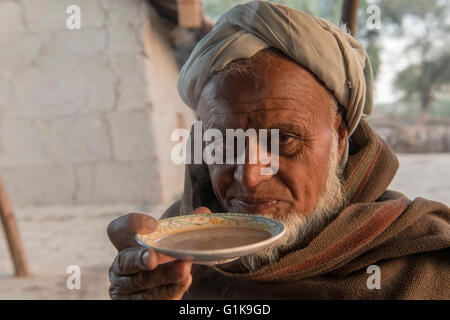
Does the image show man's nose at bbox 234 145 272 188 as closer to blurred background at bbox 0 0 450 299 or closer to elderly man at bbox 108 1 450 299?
elderly man at bbox 108 1 450 299

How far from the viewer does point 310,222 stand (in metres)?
1.20

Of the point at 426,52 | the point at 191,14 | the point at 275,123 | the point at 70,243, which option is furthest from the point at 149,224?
the point at 426,52

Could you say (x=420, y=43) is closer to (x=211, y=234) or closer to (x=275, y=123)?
(x=275, y=123)

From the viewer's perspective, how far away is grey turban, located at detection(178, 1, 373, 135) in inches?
42.4

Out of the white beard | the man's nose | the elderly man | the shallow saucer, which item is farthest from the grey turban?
the shallow saucer

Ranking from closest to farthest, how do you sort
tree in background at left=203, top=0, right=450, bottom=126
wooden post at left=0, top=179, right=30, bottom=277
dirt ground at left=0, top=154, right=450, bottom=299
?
1. dirt ground at left=0, top=154, right=450, bottom=299
2. tree in background at left=203, top=0, right=450, bottom=126
3. wooden post at left=0, top=179, right=30, bottom=277

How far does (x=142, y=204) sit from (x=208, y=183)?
0.99 meters

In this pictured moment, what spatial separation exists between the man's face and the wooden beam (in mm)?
328

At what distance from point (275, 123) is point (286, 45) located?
23 cm

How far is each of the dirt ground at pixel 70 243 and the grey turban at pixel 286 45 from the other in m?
1.25

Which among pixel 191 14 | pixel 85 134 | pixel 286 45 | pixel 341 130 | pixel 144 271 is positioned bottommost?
pixel 85 134

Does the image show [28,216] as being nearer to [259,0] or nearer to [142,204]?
[142,204]

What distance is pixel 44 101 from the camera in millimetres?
3189
